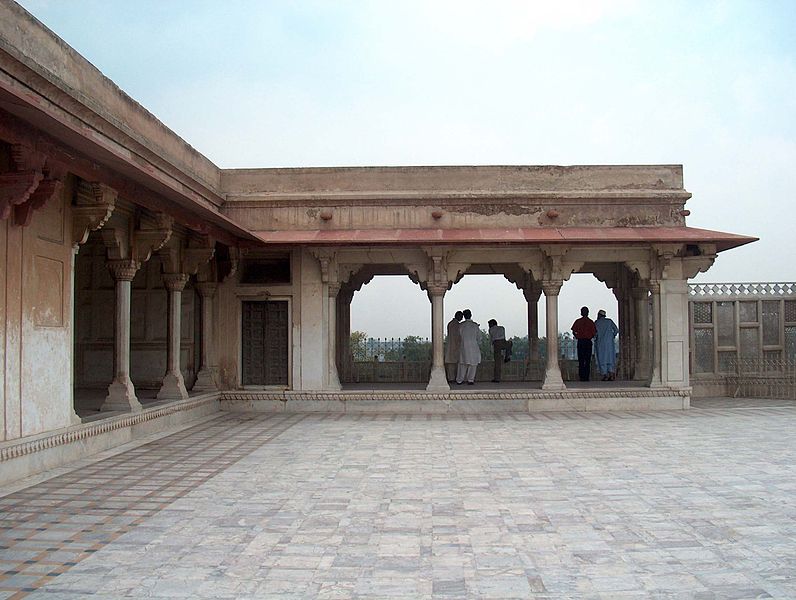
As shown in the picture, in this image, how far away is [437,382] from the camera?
13086mm

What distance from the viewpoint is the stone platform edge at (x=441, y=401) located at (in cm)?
1287

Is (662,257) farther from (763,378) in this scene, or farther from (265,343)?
(265,343)

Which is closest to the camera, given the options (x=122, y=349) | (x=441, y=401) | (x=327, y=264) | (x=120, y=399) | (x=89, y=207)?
(x=89, y=207)

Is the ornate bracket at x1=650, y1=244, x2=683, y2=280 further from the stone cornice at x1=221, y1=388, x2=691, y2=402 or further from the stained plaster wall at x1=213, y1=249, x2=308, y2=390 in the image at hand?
the stained plaster wall at x1=213, y1=249, x2=308, y2=390

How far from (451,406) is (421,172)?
4259mm

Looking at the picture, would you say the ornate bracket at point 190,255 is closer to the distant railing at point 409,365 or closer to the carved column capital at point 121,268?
the carved column capital at point 121,268

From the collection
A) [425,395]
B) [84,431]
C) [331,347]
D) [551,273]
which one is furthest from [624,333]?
[84,431]

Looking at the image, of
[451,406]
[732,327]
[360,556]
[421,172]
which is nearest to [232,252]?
[421,172]

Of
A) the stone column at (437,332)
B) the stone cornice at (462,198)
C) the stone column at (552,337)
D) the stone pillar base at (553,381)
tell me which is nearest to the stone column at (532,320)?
the stone column at (552,337)

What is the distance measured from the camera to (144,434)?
384 inches

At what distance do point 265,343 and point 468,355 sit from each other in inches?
167

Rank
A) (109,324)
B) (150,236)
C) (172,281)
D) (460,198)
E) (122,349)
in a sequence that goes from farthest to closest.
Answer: (460,198)
(109,324)
(172,281)
(150,236)
(122,349)

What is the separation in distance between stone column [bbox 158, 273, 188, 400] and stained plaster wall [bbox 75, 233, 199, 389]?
133 cm

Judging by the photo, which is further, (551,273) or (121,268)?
(551,273)
